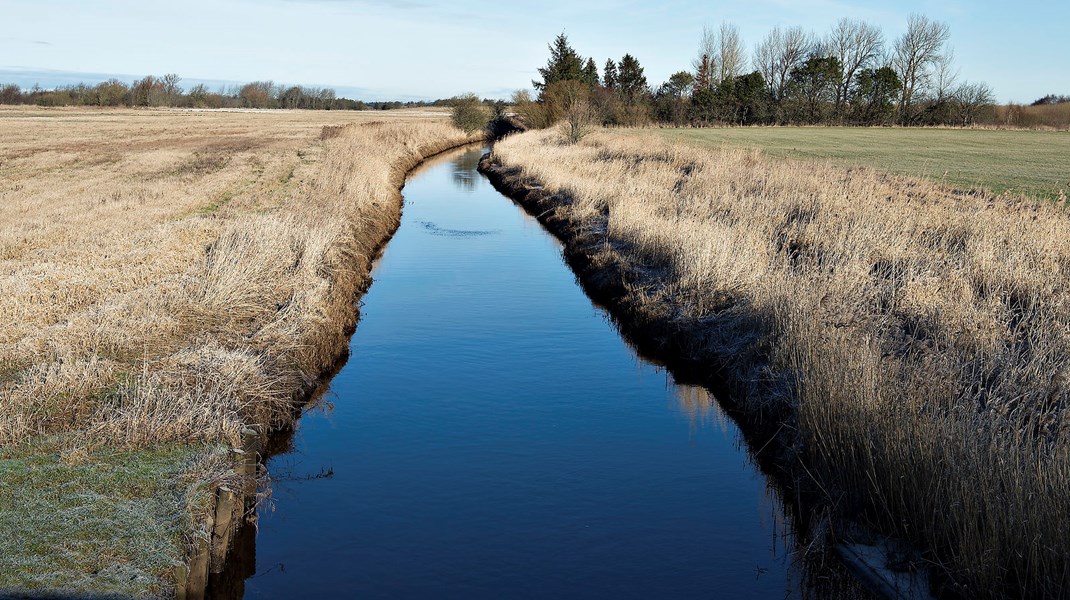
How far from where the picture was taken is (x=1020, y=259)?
408 inches

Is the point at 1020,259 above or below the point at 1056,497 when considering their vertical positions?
above

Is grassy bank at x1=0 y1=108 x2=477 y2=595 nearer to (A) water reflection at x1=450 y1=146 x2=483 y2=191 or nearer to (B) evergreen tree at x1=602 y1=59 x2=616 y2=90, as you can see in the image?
(A) water reflection at x1=450 y1=146 x2=483 y2=191

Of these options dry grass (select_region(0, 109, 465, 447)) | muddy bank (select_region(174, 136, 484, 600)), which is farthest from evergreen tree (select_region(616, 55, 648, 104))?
muddy bank (select_region(174, 136, 484, 600))

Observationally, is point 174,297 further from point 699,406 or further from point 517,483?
point 699,406

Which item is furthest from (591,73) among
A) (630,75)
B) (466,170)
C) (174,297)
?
(174,297)

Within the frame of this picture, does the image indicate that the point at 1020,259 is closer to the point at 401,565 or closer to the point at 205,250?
the point at 401,565

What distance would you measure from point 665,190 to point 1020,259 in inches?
390

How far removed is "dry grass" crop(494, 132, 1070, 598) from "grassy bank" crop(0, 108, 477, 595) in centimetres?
470

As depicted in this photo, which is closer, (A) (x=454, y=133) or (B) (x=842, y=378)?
(B) (x=842, y=378)

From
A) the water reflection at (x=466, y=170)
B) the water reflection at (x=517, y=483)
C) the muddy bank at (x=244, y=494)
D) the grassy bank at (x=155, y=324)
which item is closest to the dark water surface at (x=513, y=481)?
the water reflection at (x=517, y=483)

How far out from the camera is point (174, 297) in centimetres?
959

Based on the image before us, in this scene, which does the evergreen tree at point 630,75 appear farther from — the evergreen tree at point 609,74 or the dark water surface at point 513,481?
the dark water surface at point 513,481

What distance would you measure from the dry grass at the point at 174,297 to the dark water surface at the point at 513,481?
0.84 meters

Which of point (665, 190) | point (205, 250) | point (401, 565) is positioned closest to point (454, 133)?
point (665, 190)
